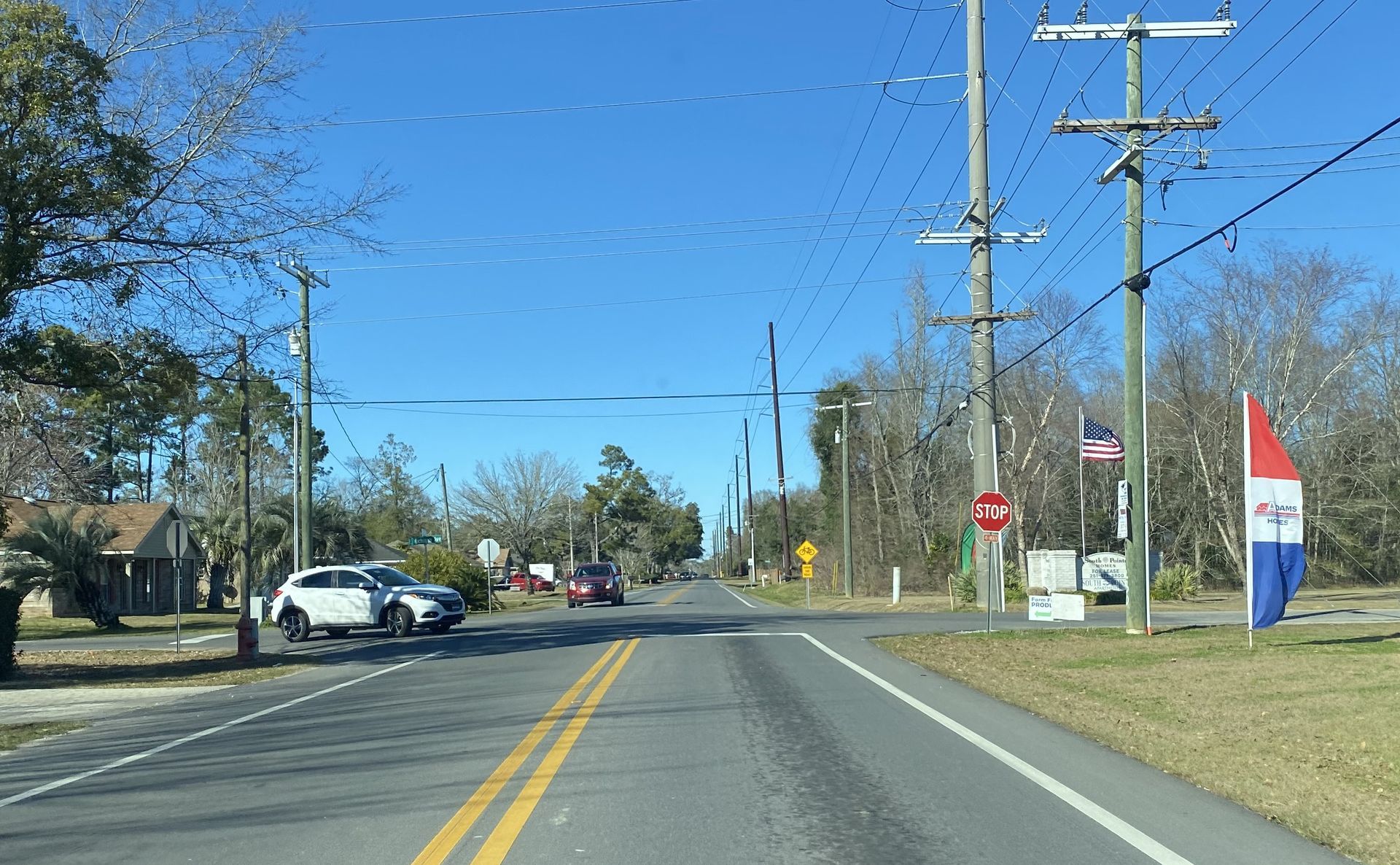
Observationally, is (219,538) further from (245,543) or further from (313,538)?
(245,543)

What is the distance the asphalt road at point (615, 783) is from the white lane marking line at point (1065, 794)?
0.03m

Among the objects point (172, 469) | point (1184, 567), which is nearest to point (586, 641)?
point (1184, 567)

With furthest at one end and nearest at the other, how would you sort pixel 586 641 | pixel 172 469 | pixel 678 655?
pixel 172 469
pixel 586 641
pixel 678 655

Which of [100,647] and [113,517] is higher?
[113,517]

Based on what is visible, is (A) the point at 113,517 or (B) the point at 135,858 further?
(A) the point at 113,517

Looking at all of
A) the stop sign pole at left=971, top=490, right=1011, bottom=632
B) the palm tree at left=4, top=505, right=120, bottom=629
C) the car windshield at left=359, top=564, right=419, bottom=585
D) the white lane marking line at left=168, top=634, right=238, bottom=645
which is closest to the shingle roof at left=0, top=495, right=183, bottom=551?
the palm tree at left=4, top=505, right=120, bottom=629

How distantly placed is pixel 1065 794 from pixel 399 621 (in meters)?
21.1

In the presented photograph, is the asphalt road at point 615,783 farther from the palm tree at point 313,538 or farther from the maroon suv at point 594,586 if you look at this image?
the palm tree at point 313,538

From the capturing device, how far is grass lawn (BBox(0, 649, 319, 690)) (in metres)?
19.1

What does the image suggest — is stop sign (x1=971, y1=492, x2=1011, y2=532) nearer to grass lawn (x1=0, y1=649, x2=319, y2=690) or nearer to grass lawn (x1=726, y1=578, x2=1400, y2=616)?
grass lawn (x1=726, y1=578, x2=1400, y2=616)

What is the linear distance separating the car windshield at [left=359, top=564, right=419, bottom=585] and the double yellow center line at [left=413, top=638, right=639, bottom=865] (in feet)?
47.1

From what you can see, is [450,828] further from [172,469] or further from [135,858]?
[172,469]

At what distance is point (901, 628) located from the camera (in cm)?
2584

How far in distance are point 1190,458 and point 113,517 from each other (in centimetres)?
4448
